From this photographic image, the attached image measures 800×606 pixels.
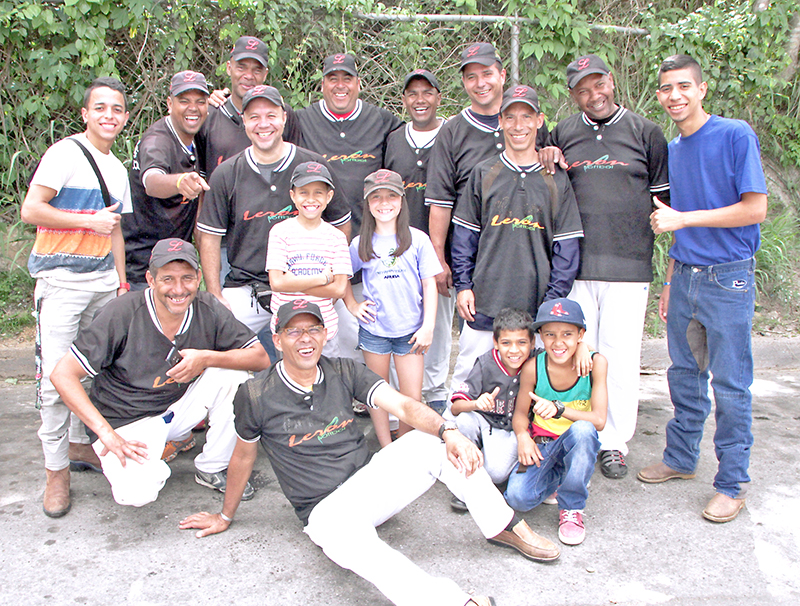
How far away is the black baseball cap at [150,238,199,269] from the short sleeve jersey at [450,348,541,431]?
Answer: 156 cm

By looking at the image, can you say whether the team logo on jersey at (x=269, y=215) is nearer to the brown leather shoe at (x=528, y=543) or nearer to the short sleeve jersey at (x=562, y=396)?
the short sleeve jersey at (x=562, y=396)

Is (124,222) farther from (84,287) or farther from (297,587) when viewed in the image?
(297,587)

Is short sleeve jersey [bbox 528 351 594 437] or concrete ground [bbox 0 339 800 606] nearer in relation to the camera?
concrete ground [bbox 0 339 800 606]

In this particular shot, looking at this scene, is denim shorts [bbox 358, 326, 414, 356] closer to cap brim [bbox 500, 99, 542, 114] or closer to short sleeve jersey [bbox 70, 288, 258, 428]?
short sleeve jersey [bbox 70, 288, 258, 428]

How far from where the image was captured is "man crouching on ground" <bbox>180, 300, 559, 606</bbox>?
2979mm

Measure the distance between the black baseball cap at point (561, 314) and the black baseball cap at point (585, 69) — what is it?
138 centimetres

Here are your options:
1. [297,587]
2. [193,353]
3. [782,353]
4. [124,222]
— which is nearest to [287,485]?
[297,587]

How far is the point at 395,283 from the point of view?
396cm

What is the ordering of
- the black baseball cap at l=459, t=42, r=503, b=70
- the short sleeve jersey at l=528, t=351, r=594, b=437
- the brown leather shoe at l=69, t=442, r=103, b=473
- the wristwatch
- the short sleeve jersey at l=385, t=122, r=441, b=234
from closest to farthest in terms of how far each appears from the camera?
the wristwatch, the short sleeve jersey at l=528, t=351, r=594, b=437, the brown leather shoe at l=69, t=442, r=103, b=473, the black baseball cap at l=459, t=42, r=503, b=70, the short sleeve jersey at l=385, t=122, r=441, b=234

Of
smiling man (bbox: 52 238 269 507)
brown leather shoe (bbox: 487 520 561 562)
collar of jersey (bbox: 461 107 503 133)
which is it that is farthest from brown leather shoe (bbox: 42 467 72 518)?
collar of jersey (bbox: 461 107 503 133)

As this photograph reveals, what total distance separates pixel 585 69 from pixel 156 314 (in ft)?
9.10

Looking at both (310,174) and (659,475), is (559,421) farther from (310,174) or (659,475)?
(310,174)

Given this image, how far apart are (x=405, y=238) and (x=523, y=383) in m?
1.10

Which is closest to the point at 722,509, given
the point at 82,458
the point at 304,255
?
the point at 304,255
